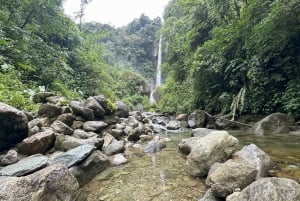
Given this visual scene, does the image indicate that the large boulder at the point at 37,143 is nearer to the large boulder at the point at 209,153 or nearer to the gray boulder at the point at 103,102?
the large boulder at the point at 209,153

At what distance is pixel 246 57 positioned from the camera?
31.1ft

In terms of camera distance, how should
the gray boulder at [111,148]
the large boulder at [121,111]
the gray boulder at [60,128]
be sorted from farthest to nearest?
1. the large boulder at [121,111]
2. the gray boulder at [60,128]
3. the gray boulder at [111,148]

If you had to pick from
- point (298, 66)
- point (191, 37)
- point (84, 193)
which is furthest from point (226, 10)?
point (84, 193)

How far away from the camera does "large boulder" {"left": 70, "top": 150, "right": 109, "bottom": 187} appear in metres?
3.51

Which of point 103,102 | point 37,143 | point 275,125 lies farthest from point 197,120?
point 37,143

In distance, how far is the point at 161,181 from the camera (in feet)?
11.8

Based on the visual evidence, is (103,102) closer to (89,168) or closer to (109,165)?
(109,165)

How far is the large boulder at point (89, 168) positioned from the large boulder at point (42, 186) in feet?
1.91

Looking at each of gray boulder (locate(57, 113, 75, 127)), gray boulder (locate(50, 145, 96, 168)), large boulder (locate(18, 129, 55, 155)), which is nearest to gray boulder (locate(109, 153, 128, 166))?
gray boulder (locate(50, 145, 96, 168))

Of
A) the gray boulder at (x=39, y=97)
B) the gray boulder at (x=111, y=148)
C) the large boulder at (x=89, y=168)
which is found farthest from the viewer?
the gray boulder at (x=39, y=97)

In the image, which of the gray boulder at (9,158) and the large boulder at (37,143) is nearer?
the gray boulder at (9,158)

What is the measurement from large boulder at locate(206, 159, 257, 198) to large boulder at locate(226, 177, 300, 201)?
0.47m

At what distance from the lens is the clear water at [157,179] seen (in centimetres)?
308

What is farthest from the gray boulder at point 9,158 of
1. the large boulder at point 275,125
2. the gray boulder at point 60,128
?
the large boulder at point 275,125
